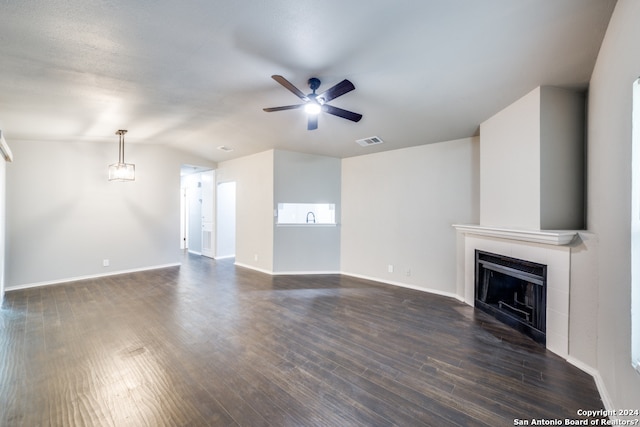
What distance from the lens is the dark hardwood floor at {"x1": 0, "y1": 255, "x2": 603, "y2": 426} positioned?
1754mm

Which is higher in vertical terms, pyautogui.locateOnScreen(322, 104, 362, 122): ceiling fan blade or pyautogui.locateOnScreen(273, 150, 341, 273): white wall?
pyautogui.locateOnScreen(322, 104, 362, 122): ceiling fan blade

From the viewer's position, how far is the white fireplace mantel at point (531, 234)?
7.64 ft

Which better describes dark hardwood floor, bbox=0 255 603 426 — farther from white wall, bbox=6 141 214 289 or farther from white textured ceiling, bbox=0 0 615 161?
white textured ceiling, bbox=0 0 615 161

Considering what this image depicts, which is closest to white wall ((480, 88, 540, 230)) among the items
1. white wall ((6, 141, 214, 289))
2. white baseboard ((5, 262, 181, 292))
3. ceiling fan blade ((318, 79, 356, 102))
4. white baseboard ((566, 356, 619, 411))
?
white baseboard ((566, 356, 619, 411))

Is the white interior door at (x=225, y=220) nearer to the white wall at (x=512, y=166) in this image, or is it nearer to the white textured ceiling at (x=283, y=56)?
the white textured ceiling at (x=283, y=56)

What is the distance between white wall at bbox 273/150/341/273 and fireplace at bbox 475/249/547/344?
2731 mm

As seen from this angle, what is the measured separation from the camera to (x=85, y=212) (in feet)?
16.3

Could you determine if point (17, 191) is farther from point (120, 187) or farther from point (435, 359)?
point (435, 359)

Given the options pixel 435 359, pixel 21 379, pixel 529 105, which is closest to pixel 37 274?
pixel 21 379

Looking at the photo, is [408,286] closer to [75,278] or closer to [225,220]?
[225,220]

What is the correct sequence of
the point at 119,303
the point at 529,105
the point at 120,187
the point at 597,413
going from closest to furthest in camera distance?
1. the point at 597,413
2. the point at 529,105
3. the point at 119,303
4. the point at 120,187

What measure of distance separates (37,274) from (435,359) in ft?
20.4

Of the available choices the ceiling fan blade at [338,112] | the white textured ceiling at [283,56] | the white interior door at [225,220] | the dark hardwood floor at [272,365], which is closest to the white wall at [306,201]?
the dark hardwood floor at [272,365]

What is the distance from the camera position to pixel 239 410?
1.77 meters
